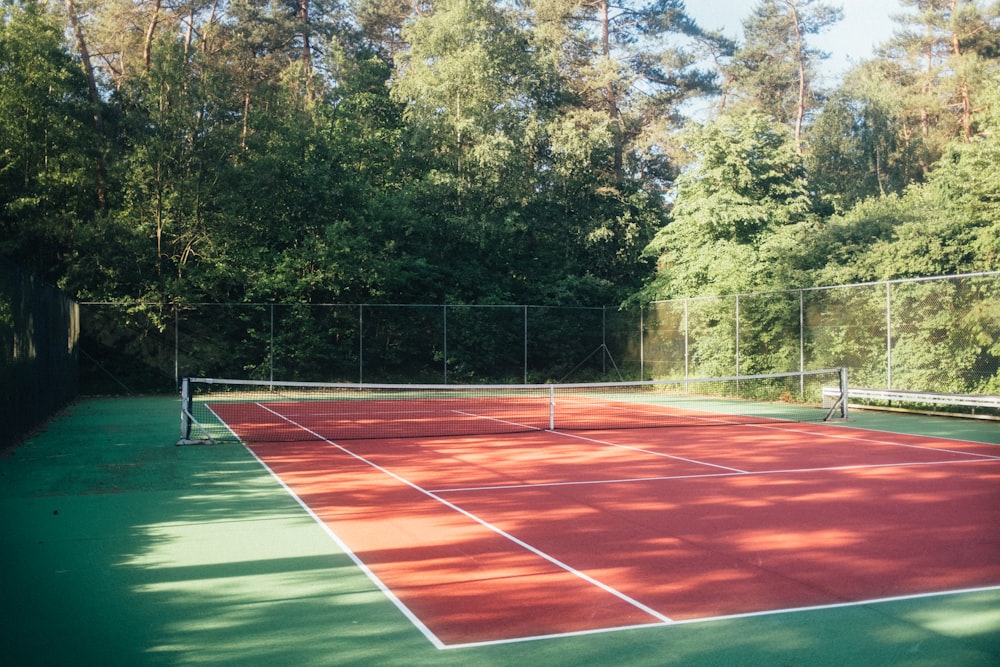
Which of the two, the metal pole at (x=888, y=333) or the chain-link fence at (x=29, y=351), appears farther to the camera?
the metal pole at (x=888, y=333)

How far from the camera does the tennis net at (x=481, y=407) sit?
15.0 meters

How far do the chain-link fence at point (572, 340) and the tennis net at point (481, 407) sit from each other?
2.11 feet

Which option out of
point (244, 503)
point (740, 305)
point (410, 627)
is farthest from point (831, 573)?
point (740, 305)

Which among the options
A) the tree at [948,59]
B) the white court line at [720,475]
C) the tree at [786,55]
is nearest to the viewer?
the white court line at [720,475]

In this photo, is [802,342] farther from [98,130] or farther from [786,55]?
[786,55]

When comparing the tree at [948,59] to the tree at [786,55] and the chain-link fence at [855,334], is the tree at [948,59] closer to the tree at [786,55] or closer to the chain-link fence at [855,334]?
the tree at [786,55]

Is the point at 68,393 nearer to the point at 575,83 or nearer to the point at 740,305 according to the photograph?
the point at 740,305

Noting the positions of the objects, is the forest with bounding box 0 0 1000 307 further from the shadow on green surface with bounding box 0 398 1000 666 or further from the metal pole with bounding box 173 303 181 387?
the shadow on green surface with bounding box 0 398 1000 666

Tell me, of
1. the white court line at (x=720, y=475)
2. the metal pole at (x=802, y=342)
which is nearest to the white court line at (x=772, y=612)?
the white court line at (x=720, y=475)

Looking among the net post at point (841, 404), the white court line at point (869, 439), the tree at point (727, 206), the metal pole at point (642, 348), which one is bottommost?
the white court line at point (869, 439)

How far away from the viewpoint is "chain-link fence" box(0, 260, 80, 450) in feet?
37.1

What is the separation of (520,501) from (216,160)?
19745mm

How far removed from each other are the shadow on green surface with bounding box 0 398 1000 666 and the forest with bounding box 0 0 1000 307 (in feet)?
42.9

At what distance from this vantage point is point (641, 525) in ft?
24.7
